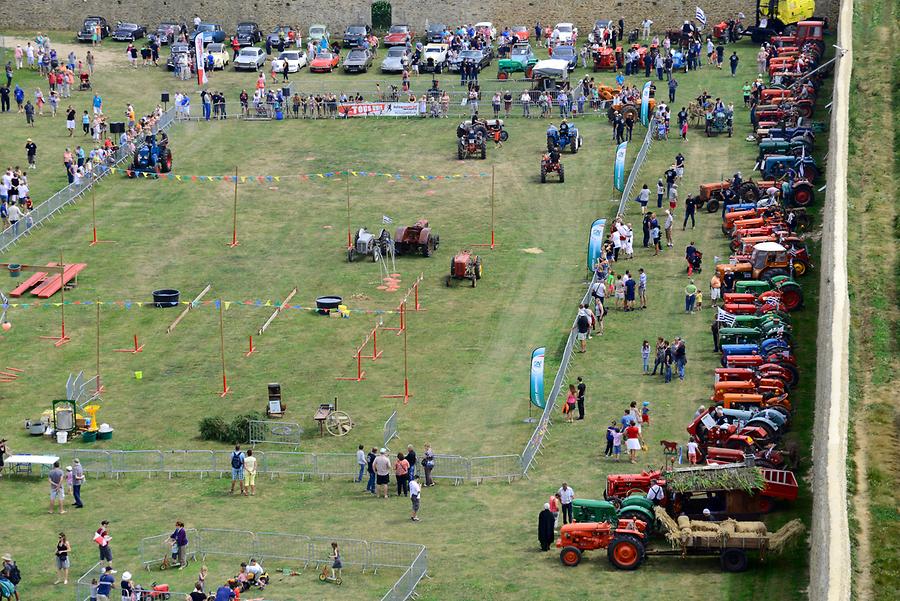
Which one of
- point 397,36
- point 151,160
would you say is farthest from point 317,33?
point 151,160

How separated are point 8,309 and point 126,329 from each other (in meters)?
4.59

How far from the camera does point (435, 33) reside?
308 ft

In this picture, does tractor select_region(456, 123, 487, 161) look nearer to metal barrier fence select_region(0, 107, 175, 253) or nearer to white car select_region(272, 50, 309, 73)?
metal barrier fence select_region(0, 107, 175, 253)

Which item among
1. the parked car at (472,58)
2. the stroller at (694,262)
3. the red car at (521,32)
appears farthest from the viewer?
the red car at (521,32)

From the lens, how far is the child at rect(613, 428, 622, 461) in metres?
48.8

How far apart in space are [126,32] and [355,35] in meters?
12.3

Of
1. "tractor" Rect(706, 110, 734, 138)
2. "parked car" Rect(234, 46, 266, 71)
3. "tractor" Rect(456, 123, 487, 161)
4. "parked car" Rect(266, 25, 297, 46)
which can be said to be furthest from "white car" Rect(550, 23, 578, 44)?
"tractor" Rect(706, 110, 734, 138)

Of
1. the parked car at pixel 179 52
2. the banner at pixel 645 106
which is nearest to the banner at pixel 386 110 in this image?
the parked car at pixel 179 52

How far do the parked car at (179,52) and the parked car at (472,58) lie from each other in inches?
511

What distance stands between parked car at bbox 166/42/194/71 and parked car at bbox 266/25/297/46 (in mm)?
4437

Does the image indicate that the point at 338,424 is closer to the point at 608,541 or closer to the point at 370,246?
the point at 608,541

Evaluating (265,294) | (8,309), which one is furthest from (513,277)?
(8,309)

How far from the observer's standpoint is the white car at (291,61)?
88.9 metres

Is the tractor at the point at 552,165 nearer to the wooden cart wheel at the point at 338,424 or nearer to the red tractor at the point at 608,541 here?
the wooden cart wheel at the point at 338,424
